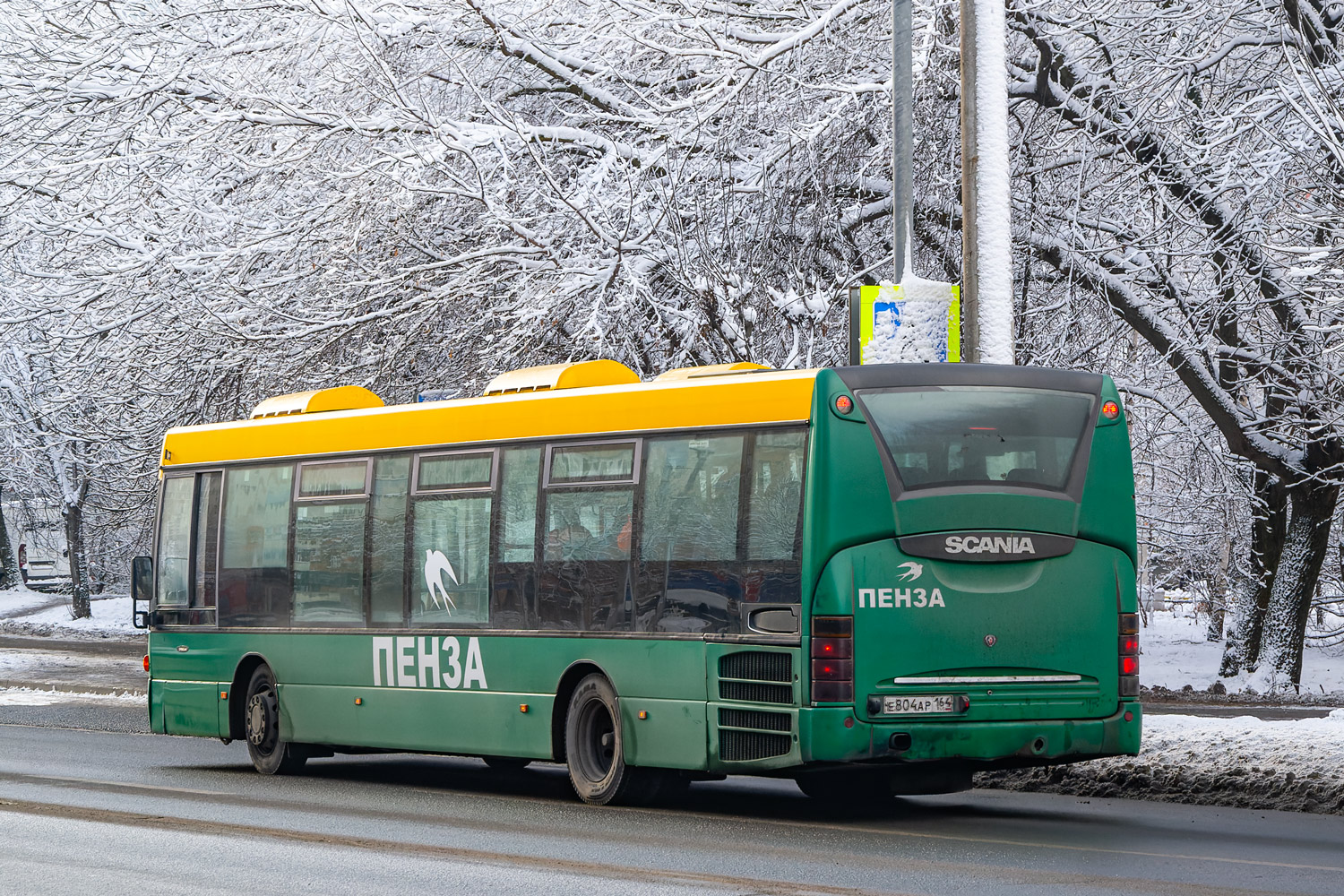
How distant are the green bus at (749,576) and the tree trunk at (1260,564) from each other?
12.4 metres

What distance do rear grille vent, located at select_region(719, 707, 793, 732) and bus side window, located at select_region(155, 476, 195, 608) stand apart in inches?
259

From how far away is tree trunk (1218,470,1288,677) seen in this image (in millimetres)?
A: 23109

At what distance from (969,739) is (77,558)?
38603mm

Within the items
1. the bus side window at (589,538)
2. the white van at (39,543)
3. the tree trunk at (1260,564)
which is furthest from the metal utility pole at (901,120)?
the white van at (39,543)

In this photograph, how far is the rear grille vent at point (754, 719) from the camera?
10320 mm

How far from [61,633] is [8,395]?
19.4 ft

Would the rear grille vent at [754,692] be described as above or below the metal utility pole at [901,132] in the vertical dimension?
below

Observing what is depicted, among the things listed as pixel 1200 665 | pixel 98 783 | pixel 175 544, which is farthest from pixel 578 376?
pixel 1200 665

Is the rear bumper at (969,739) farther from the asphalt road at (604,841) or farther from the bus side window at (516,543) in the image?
the bus side window at (516,543)

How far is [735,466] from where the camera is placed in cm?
1095

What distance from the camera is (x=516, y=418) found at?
41.2 feet

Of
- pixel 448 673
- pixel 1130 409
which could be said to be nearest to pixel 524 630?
pixel 448 673

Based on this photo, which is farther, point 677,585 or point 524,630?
point 524,630

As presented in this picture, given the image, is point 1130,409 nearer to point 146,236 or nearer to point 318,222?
point 318,222
